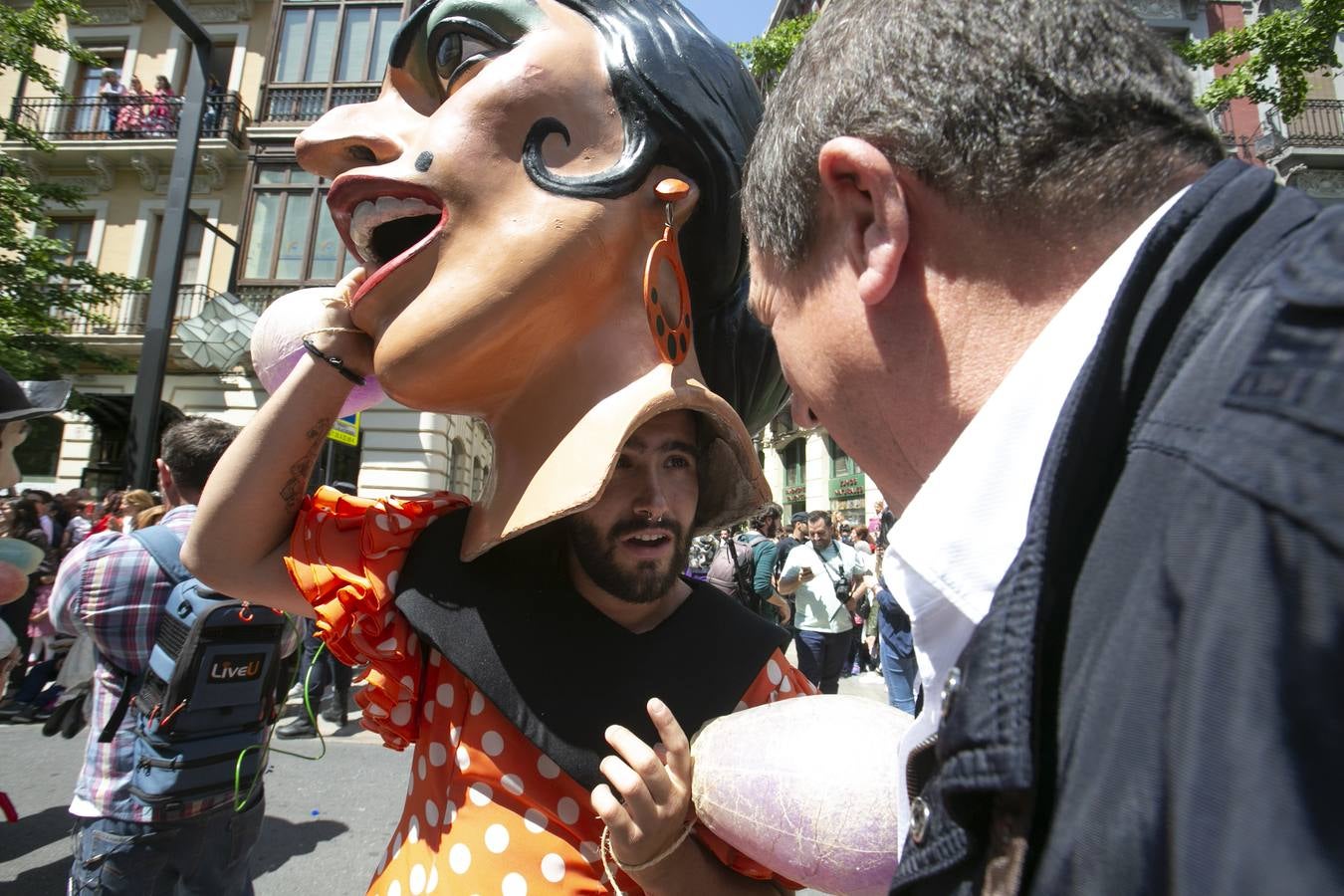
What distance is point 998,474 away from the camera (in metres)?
0.66

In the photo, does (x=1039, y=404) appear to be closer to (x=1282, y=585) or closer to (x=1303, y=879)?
(x=1282, y=585)

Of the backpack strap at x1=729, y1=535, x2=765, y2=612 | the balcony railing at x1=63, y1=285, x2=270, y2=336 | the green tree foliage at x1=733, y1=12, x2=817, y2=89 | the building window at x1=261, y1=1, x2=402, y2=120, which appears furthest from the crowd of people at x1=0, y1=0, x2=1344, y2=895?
the balcony railing at x1=63, y1=285, x2=270, y2=336

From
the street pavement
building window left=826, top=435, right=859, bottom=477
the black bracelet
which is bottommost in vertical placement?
the street pavement

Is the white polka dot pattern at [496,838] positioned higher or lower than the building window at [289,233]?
lower

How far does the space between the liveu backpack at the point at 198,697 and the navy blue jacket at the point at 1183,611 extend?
7.91 feet

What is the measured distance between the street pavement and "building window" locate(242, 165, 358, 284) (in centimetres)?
920

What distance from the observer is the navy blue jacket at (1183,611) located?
0.40 meters

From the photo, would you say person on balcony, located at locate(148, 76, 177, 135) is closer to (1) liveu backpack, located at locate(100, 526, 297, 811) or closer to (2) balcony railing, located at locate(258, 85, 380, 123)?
(2) balcony railing, located at locate(258, 85, 380, 123)

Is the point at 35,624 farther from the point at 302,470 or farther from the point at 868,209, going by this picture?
the point at 868,209

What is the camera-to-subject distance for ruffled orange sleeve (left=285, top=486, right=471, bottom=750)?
1367 mm

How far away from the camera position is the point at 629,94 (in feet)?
4.38

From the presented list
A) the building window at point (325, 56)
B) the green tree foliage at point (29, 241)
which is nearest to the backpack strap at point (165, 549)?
the green tree foliage at point (29, 241)

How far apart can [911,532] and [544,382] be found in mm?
842

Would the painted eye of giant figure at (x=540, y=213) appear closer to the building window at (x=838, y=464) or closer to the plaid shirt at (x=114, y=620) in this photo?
the plaid shirt at (x=114, y=620)
